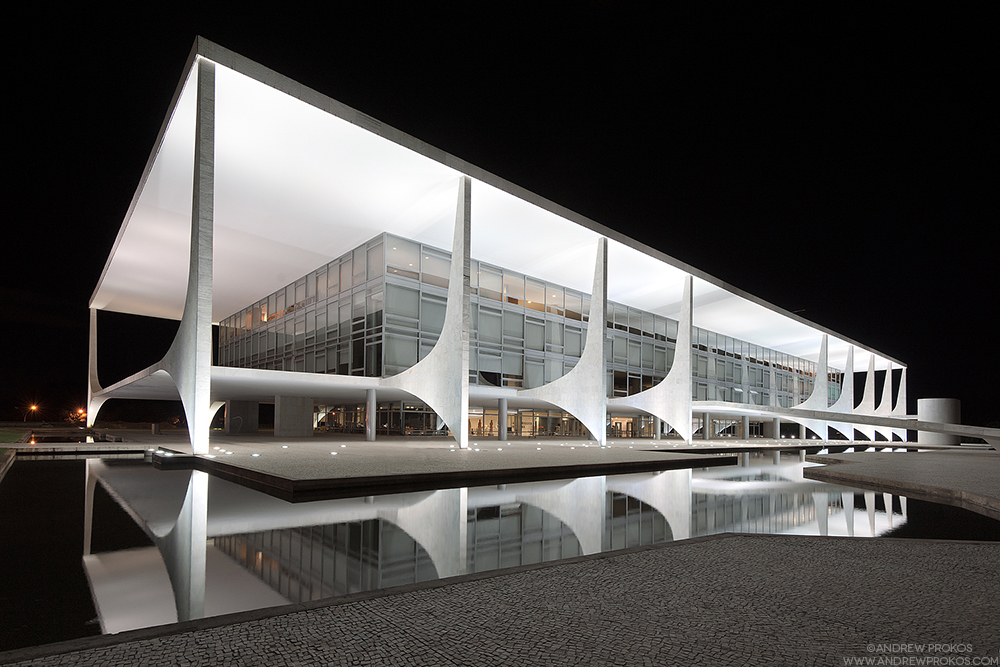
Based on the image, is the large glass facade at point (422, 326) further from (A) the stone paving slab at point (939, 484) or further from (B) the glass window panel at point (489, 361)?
(A) the stone paving slab at point (939, 484)

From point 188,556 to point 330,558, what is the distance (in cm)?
119

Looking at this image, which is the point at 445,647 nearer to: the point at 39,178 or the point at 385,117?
the point at 385,117

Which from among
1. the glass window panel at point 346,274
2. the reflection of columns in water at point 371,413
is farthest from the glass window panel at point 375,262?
the reflection of columns in water at point 371,413

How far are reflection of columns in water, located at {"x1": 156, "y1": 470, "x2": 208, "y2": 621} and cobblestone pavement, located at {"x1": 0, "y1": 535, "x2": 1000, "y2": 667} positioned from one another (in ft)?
2.29

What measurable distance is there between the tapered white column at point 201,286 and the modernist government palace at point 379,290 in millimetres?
46

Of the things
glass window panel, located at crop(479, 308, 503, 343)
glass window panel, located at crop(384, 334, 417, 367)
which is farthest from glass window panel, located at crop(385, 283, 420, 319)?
glass window panel, located at crop(479, 308, 503, 343)

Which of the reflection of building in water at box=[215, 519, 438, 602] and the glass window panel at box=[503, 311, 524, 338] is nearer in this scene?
the reflection of building in water at box=[215, 519, 438, 602]

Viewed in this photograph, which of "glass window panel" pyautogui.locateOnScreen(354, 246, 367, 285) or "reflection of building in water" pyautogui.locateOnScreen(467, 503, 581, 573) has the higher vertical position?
"glass window panel" pyautogui.locateOnScreen(354, 246, 367, 285)

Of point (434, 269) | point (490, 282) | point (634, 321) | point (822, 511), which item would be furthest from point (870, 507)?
point (634, 321)

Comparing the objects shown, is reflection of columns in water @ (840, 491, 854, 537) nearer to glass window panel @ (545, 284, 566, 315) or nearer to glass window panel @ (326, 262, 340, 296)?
glass window panel @ (545, 284, 566, 315)

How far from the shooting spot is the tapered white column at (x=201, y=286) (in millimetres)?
13016

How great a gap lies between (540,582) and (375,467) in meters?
6.99

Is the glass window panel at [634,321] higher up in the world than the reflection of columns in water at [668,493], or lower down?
higher up

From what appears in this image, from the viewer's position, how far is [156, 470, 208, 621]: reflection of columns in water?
3.56m
